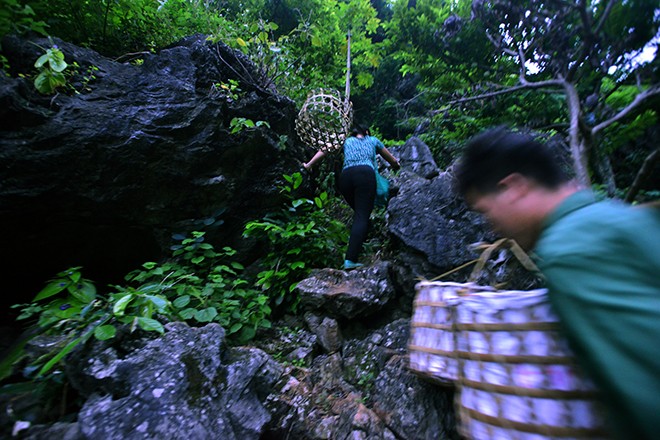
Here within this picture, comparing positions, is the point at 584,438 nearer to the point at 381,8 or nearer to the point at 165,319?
the point at 165,319

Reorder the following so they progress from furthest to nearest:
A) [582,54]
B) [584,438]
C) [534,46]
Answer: [534,46], [582,54], [584,438]

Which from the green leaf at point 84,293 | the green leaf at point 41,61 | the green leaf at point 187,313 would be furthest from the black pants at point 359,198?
the green leaf at point 41,61

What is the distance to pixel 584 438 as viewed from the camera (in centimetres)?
76

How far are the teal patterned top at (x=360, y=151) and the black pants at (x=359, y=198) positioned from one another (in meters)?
0.08

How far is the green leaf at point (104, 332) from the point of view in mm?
1934

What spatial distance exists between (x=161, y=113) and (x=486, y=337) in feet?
12.8

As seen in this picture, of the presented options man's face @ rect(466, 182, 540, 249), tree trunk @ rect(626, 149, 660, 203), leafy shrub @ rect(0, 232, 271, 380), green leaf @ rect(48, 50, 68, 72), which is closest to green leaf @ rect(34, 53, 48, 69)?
green leaf @ rect(48, 50, 68, 72)

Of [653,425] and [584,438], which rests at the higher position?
[653,425]

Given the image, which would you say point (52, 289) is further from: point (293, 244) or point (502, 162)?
point (502, 162)

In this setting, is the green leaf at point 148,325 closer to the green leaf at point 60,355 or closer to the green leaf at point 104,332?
the green leaf at point 104,332

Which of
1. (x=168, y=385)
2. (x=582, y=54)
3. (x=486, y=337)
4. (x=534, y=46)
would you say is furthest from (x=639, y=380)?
(x=534, y=46)

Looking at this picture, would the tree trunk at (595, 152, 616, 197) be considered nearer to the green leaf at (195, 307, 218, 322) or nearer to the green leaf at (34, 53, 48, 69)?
the green leaf at (195, 307, 218, 322)

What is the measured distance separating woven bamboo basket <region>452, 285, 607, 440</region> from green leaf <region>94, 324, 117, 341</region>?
6.81ft

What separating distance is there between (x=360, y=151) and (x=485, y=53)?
2415mm
